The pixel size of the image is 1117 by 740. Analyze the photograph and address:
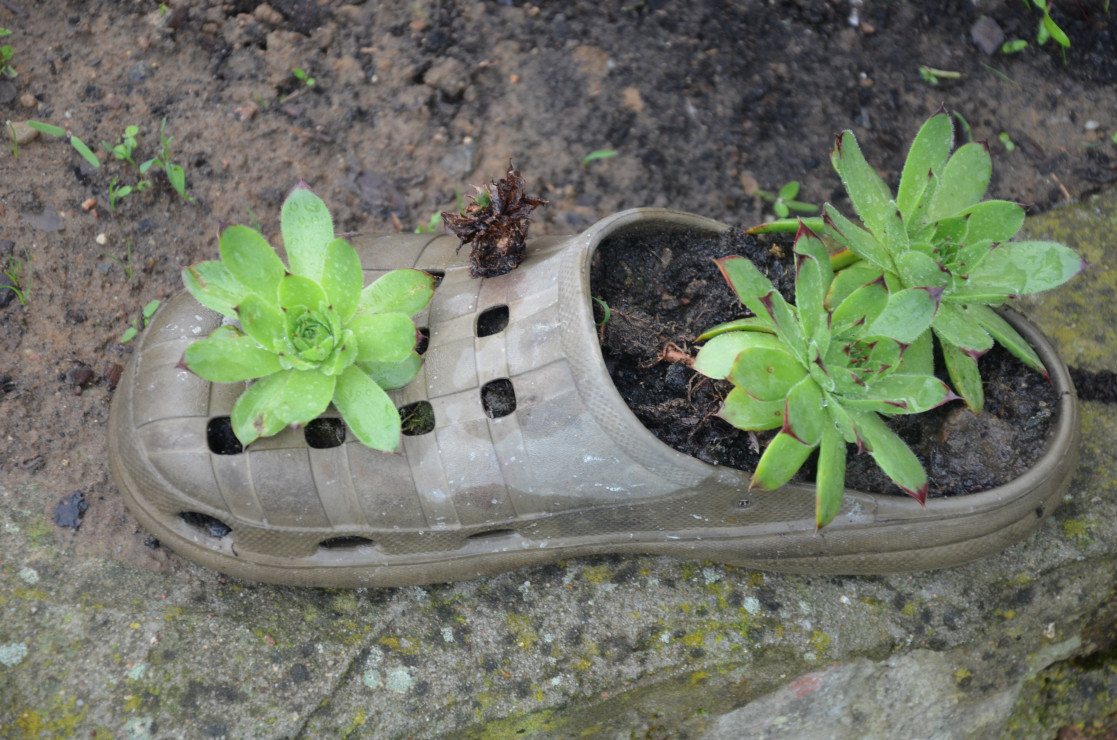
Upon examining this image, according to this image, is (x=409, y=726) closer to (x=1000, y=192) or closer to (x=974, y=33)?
(x=1000, y=192)

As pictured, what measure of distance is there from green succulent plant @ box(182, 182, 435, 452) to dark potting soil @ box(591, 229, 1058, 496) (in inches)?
→ 17.3

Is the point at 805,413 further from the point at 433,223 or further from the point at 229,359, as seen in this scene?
the point at 433,223

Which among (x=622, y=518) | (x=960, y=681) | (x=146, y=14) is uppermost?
(x=146, y=14)

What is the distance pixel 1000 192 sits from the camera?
265 centimetres

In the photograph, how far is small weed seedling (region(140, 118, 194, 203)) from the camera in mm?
2393

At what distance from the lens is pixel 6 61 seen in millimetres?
2467

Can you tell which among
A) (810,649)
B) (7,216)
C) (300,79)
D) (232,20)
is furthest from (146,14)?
(810,649)

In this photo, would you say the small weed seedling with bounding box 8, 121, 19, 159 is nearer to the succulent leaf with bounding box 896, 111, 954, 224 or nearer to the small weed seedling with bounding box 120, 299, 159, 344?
the small weed seedling with bounding box 120, 299, 159, 344

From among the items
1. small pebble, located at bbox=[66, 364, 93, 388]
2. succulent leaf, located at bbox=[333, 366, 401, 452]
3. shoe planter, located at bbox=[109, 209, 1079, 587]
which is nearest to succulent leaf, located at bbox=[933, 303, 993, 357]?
shoe planter, located at bbox=[109, 209, 1079, 587]

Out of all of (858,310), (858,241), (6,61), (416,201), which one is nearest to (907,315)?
(858,310)

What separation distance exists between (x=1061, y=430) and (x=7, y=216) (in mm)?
2588

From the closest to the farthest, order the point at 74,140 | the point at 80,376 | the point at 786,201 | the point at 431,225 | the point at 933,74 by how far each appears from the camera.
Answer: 1. the point at 80,376
2. the point at 74,140
3. the point at 431,225
4. the point at 786,201
5. the point at 933,74

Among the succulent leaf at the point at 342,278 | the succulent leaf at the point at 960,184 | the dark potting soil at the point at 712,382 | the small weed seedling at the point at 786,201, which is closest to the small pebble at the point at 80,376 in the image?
the succulent leaf at the point at 342,278

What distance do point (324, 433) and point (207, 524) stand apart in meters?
0.36
